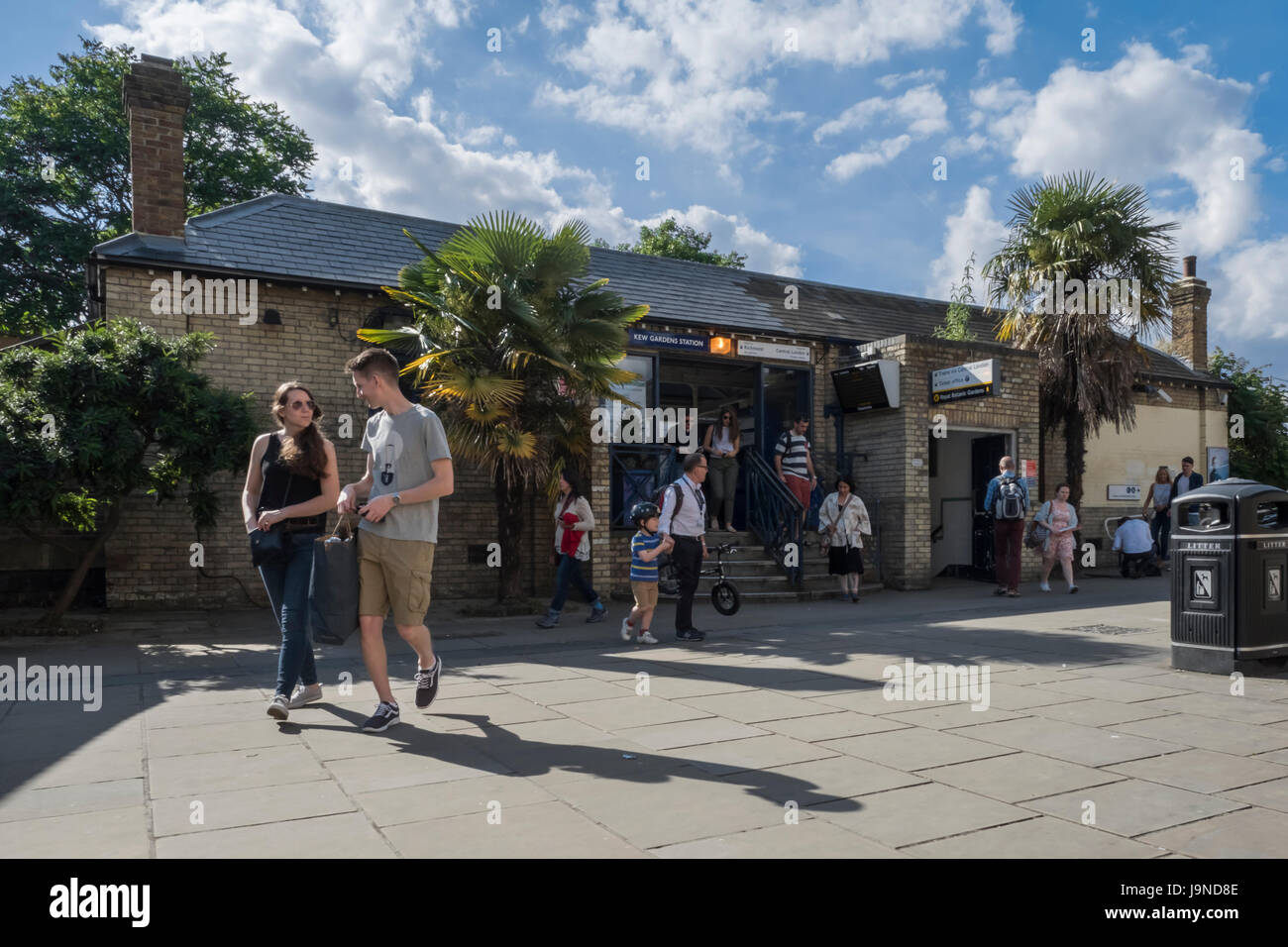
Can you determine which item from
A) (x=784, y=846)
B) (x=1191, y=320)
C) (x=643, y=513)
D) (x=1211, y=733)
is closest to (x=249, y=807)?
(x=784, y=846)

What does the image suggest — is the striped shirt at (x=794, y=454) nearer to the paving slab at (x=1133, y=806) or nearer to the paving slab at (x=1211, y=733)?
the paving slab at (x=1211, y=733)

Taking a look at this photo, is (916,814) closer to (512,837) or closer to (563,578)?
(512,837)

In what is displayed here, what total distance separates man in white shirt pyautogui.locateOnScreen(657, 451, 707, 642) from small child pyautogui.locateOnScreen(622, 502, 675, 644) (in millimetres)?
140

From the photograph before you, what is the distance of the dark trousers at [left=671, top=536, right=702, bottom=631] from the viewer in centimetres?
857

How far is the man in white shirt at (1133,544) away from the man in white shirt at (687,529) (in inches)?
403

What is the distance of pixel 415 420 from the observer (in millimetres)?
5023

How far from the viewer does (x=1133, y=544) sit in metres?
15.4

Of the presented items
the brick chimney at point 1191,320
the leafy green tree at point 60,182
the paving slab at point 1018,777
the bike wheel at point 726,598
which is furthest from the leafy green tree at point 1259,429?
the leafy green tree at point 60,182
